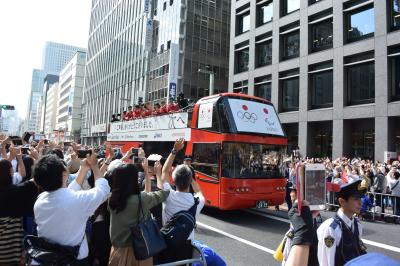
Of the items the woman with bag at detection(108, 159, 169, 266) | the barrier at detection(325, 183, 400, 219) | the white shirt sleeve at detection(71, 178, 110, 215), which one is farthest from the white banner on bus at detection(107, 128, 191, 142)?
the white shirt sleeve at detection(71, 178, 110, 215)

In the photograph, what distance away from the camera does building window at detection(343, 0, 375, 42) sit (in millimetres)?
22719

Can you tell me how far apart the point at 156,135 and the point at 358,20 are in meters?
17.0

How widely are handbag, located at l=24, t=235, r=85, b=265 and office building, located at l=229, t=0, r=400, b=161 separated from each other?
21.3 meters

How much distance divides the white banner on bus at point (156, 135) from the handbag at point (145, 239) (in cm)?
902

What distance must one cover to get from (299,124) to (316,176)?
24.8 meters

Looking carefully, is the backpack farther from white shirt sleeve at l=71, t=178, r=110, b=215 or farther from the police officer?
the police officer

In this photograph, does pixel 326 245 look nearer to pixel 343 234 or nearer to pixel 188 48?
pixel 343 234

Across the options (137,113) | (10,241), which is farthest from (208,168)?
(137,113)

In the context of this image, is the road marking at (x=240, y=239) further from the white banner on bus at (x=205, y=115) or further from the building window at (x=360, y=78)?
the building window at (x=360, y=78)

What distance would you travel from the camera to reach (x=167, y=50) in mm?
44000

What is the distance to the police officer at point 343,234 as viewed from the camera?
116 inches

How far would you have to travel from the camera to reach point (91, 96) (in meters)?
78.7

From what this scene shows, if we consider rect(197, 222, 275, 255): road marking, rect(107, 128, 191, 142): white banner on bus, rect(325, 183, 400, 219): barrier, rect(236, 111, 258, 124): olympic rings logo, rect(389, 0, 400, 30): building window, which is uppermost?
rect(389, 0, 400, 30): building window

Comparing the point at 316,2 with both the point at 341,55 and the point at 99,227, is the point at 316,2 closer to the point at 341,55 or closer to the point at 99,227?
the point at 341,55
